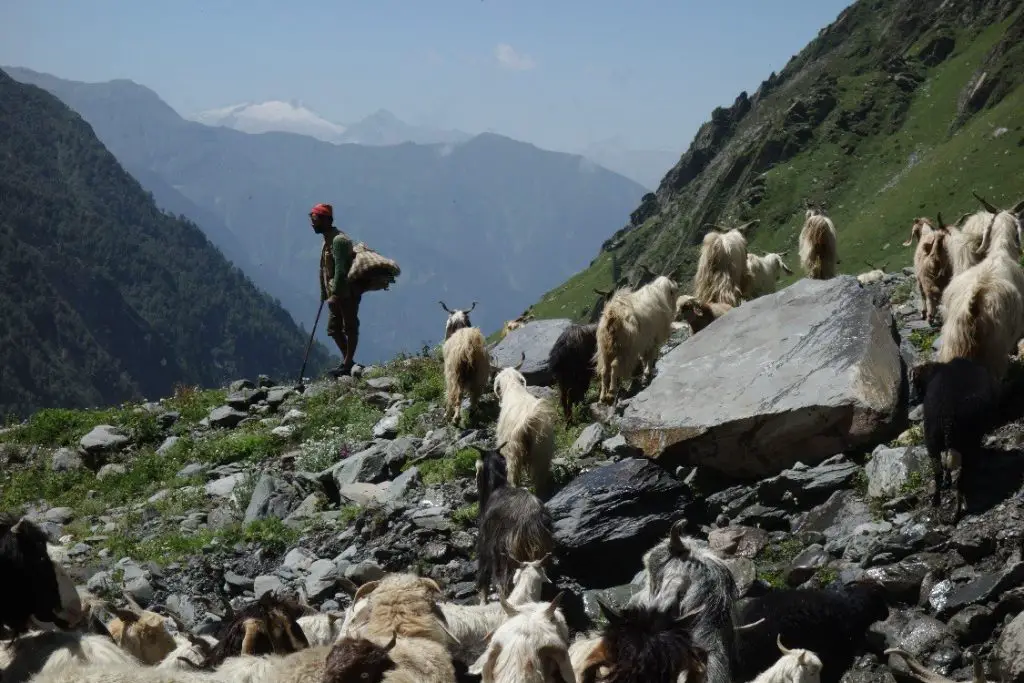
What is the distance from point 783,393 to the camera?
8750mm

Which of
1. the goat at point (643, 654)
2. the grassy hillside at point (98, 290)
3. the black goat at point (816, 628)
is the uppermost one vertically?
the grassy hillside at point (98, 290)

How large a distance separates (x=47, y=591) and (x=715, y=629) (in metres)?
3.91

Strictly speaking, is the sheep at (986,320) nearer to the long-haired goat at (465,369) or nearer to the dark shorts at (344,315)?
the long-haired goat at (465,369)

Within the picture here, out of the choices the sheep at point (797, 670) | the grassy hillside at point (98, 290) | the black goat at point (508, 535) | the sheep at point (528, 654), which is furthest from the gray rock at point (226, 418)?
the grassy hillside at point (98, 290)

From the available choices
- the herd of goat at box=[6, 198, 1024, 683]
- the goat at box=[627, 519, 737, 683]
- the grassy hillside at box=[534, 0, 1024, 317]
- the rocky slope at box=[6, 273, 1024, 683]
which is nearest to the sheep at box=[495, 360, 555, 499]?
the herd of goat at box=[6, 198, 1024, 683]

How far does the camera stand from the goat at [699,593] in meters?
5.49

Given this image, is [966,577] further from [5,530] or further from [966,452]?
[5,530]

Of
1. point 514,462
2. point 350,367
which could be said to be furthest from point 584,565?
point 350,367

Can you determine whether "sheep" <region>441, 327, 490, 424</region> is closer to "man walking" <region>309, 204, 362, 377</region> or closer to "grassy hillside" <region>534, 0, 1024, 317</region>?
"man walking" <region>309, 204, 362, 377</region>

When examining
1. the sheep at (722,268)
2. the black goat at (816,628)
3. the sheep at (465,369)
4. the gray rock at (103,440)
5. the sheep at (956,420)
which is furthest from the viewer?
the gray rock at (103,440)

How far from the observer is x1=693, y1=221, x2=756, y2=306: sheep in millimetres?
13750

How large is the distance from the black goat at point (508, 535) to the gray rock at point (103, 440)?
27.7 feet

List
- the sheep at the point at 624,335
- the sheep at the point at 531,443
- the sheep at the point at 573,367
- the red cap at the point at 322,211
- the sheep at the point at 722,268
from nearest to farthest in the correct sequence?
the sheep at the point at 531,443 → the sheep at the point at 624,335 → the sheep at the point at 573,367 → the sheep at the point at 722,268 → the red cap at the point at 322,211

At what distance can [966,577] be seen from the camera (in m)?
6.45
